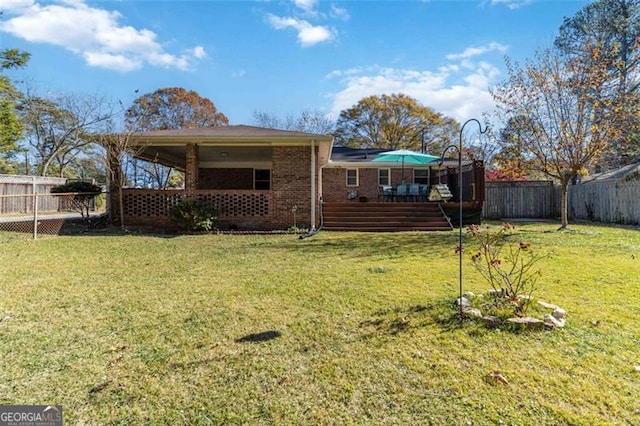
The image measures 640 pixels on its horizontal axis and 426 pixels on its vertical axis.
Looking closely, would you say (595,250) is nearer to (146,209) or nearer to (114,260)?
(114,260)

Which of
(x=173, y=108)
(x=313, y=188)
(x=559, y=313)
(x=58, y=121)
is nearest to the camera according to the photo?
(x=559, y=313)

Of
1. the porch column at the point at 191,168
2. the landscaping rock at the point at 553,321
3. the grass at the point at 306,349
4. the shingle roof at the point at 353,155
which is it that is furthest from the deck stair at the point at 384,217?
the landscaping rock at the point at 553,321

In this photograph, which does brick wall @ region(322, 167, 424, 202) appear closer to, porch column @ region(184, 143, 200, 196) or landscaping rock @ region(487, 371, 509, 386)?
porch column @ region(184, 143, 200, 196)

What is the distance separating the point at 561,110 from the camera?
1168 centimetres

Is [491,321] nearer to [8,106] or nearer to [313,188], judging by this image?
[313,188]

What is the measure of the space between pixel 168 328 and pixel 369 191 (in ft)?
53.8

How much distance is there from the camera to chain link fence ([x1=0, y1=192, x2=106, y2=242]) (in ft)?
31.2

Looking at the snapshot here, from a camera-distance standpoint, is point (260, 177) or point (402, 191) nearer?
point (402, 191)

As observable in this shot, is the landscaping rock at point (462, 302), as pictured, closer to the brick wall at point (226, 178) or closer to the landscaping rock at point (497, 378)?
the landscaping rock at point (497, 378)

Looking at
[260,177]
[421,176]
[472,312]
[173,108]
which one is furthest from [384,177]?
[173,108]

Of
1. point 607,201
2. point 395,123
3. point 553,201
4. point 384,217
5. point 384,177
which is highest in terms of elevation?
point 395,123

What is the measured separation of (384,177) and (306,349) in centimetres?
1693

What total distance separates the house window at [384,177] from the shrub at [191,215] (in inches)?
428

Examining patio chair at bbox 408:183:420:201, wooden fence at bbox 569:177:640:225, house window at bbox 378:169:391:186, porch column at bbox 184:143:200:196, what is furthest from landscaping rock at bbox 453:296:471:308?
house window at bbox 378:169:391:186
